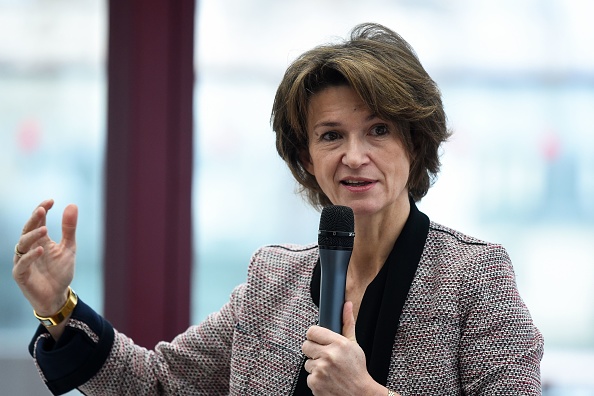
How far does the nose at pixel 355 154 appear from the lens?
1591 mm

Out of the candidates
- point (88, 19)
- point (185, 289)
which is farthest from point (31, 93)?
point (185, 289)

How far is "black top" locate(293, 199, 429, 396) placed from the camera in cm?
158

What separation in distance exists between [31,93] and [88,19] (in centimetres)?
33

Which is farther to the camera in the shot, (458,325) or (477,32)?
(477,32)

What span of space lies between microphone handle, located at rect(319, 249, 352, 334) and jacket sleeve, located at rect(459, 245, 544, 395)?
305 mm

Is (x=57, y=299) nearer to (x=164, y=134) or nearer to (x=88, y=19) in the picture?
(x=164, y=134)

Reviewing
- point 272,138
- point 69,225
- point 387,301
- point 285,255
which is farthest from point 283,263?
point 272,138

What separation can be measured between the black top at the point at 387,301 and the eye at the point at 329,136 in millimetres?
226

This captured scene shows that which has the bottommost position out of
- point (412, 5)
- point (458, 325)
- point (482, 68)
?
point (458, 325)

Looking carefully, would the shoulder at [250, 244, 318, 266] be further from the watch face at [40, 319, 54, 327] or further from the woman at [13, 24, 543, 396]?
the watch face at [40, 319, 54, 327]

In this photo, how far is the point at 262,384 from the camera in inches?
66.9

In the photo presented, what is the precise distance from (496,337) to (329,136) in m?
0.51

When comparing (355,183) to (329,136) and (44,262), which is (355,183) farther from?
(44,262)

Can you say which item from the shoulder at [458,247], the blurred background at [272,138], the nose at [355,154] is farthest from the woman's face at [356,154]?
the blurred background at [272,138]
